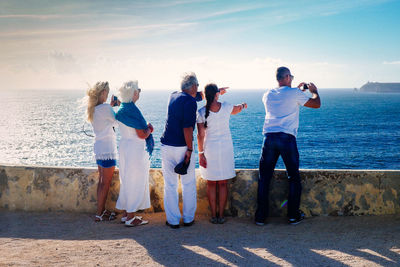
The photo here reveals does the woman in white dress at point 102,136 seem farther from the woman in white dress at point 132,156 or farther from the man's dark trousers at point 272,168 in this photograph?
the man's dark trousers at point 272,168

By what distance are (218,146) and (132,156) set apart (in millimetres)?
1170

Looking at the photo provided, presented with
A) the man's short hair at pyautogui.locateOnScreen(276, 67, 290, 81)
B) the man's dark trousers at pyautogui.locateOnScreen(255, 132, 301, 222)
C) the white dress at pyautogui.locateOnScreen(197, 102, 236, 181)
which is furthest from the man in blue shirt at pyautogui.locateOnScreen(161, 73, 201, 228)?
the man's short hair at pyautogui.locateOnScreen(276, 67, 290, 81)

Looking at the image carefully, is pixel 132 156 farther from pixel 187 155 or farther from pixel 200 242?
pixel 200 242

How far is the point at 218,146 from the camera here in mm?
4586

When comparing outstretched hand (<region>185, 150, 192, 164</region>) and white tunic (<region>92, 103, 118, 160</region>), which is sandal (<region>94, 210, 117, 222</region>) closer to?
white tunic (<region>92, 103, 118, 160</region>)

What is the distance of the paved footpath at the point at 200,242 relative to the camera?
11.3 ft

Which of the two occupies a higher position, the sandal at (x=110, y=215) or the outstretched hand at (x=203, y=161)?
the outstretched hand at (x=203, y=161)

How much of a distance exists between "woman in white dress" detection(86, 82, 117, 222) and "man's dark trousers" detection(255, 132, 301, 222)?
2.08 metres

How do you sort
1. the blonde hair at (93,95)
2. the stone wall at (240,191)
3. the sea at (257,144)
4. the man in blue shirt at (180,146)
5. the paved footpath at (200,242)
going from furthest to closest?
the sea at (257,144) → the stone wall at (240,191) → the blonde hair at (93,95) → the man in blue shirt at (180,146) → the paved footpath at (200,242)

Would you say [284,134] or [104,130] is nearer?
[284,134]

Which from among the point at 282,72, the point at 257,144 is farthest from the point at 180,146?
the point at 257,144

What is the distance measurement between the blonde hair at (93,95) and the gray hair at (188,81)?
Answer: 1.04 metres

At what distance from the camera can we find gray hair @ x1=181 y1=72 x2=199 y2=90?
439 centimetres

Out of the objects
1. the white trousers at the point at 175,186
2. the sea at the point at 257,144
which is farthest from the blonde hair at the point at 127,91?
the sea at the point at 257,144
